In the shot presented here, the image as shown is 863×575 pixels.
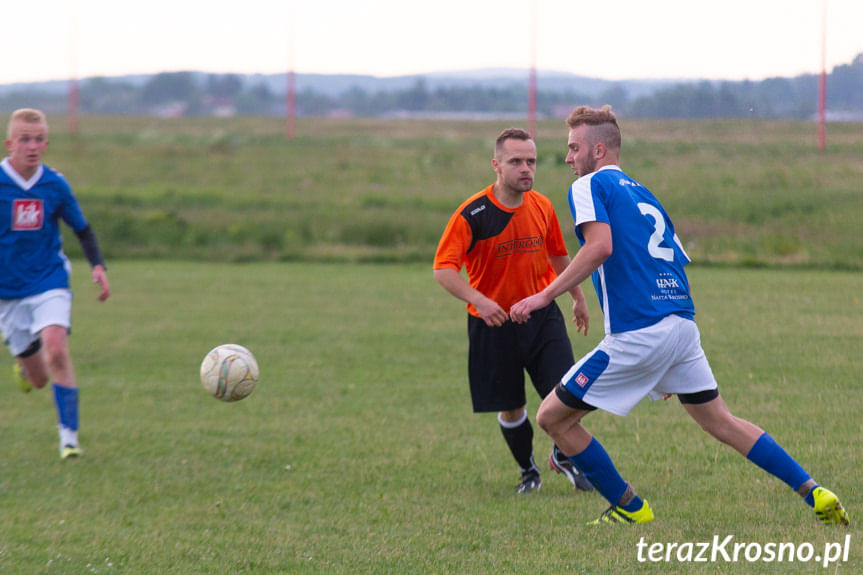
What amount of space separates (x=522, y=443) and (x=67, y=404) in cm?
338

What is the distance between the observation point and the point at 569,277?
457 cm

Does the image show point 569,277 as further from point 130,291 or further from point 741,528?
point 130,291

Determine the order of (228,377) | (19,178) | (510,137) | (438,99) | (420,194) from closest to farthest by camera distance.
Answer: (510,137)
(228,377)
(19,178)
(420,194)
(438,99)

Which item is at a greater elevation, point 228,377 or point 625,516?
point 228,377

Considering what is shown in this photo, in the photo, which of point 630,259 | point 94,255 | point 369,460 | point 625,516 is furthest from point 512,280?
point 94,255

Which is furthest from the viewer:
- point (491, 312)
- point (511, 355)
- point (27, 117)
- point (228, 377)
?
point (27, 117)

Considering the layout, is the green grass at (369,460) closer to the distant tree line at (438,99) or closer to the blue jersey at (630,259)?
the blue jersey at (630,259)

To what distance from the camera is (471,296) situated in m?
5.36

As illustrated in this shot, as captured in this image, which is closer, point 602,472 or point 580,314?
point 602,472

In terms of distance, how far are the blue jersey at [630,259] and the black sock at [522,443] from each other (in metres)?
1.44

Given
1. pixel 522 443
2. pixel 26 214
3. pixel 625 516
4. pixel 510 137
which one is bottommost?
pixel 625 516

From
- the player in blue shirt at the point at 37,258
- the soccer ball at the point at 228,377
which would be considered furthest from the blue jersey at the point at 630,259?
the player in blue shirt at the point at 37,258

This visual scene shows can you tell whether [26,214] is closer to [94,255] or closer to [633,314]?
[94,255]

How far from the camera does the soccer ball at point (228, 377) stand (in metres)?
6.05
